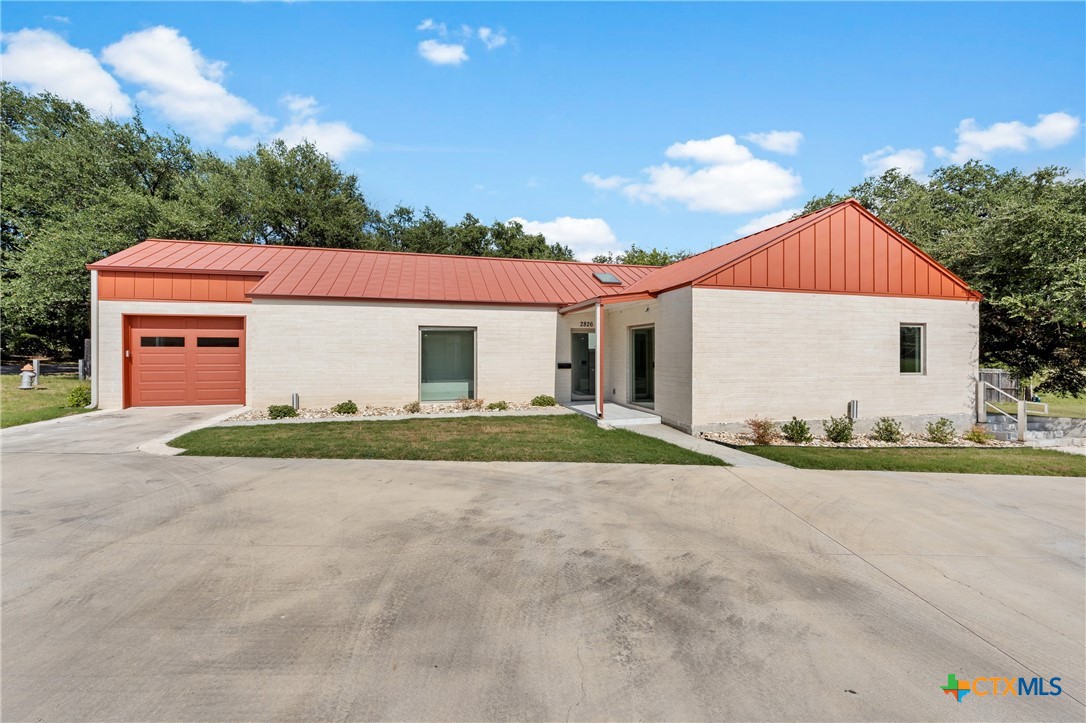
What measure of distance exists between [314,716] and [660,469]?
19.9 feet

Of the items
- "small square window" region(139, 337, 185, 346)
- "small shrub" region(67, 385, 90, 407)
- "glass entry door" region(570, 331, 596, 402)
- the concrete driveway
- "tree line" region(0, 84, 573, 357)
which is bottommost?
the concrete driveway

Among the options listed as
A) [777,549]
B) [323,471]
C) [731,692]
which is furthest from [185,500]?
[777,549]

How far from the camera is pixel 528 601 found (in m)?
3.62

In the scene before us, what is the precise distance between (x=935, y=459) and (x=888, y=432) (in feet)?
6.72

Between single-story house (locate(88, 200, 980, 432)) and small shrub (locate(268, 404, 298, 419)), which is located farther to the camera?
small shrub (locate(268, 404, 298, 419))

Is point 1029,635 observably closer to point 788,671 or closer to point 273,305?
point 788,671

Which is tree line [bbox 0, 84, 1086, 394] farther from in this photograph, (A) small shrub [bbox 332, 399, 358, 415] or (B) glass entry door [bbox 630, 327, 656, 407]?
(A) small shrub [bbox 332, 399, 358, 415]

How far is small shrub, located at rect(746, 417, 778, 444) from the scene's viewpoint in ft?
33.3

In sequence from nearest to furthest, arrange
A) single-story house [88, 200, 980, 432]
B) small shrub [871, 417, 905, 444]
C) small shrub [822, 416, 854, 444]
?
small shrub [822, 416, 854, 444] → small shrub [871, 417, 905, 444] → single-story house [88, 200, 980, 432]

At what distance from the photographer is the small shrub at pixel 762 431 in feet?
33.3

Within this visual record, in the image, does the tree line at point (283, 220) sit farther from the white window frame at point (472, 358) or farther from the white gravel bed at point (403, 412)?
the white window frame at point (472, 358)

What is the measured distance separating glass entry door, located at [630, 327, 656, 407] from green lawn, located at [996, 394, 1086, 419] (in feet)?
36.5

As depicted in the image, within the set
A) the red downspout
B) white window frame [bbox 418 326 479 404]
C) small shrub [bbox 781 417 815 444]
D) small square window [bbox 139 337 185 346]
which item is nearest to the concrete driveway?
small shrub [bbox 781 417 815 444]

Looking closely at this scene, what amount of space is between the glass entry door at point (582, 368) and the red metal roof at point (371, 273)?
Result: 4.75 feet
